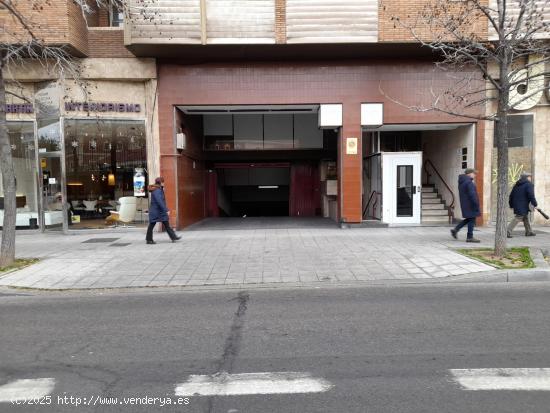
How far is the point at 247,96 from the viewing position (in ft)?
43.8

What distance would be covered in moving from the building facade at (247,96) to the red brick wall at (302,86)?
0.03 meters

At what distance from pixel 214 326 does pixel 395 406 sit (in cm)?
258

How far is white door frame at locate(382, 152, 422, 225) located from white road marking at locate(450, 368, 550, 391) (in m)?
10.5

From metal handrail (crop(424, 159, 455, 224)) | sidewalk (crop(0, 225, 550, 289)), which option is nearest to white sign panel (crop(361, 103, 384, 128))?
sidewalk (crop(0, 225, 550, 289))

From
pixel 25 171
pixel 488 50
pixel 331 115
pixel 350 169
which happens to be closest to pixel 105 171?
pixel 25 171

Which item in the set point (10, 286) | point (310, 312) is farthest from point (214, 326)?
point (10, 286)

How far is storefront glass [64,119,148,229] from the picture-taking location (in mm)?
13477

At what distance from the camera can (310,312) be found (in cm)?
575

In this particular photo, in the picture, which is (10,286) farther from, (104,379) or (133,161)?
(133,161)

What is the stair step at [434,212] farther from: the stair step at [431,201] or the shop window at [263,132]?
the shop window at [263,132]

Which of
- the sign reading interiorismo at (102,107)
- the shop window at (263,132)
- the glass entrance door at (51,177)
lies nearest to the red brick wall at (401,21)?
the shop window at (263,132)

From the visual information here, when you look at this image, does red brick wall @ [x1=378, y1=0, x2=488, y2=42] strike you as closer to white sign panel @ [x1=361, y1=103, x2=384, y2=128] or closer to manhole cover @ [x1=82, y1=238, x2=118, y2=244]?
white sign panel @ [x1=361, y1=103, x2=384, y2=128]

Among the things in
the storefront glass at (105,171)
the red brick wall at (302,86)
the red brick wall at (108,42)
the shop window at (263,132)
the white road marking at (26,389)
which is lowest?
the white road marking at (26,389)

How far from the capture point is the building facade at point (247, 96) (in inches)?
482
